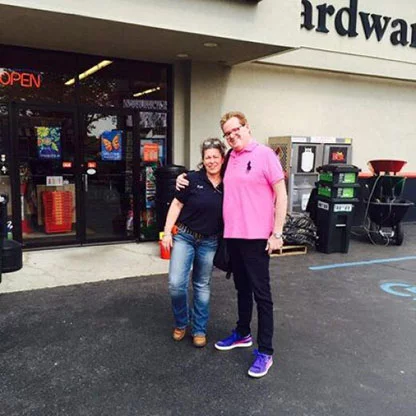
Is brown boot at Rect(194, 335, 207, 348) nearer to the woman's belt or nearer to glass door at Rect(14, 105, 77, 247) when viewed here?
the woman's belt

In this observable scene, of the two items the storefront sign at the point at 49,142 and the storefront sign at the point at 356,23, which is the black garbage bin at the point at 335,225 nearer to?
the storefront sign at the point at 356,23

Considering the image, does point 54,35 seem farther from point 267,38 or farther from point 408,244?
point 408,244

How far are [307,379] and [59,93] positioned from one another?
580 cm

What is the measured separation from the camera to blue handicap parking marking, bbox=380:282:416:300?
5152 millimetres

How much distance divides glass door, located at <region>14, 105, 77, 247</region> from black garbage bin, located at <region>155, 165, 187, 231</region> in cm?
144

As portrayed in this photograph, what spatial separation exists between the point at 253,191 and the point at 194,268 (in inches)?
36.0

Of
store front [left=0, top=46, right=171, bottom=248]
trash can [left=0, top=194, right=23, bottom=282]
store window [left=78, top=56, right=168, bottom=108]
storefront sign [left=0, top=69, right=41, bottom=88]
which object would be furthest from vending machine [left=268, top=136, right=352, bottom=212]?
trash can [left=0, top=194, right=23, bottom=282]

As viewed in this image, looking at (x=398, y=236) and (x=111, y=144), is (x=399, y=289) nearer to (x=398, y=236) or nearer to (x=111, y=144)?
(x=398, y=236)

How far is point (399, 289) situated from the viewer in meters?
5.35

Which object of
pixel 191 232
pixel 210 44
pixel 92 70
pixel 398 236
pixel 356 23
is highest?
pixel 356 23

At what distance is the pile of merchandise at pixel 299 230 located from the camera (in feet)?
23.3

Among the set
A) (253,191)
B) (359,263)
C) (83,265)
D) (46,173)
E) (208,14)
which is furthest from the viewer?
(46,173)

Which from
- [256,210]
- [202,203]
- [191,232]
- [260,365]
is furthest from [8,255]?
[260,365]

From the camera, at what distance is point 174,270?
3559mm
